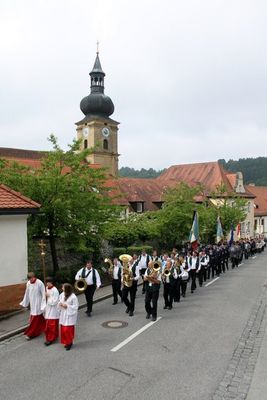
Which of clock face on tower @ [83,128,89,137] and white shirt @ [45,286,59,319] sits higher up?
clock face on tower @ [83,128,89,137]

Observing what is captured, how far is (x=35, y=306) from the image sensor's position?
1045cm

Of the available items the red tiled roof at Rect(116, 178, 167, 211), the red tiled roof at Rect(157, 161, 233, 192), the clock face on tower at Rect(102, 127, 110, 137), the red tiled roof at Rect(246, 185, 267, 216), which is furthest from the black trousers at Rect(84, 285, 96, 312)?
the red tiled roof at Rect(246, 185, 267, 216)

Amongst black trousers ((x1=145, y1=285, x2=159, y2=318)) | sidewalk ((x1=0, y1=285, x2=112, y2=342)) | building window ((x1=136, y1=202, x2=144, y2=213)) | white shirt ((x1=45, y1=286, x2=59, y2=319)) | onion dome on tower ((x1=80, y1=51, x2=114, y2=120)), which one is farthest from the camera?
onion dome on tower ((x1=80, y1=51, x2=114, y2=120))

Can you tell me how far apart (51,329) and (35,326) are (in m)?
0.73

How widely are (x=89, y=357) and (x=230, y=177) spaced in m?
50.8

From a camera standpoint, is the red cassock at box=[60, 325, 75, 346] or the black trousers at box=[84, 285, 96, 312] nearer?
the red cassock at box=[60, 325, 75, 346]

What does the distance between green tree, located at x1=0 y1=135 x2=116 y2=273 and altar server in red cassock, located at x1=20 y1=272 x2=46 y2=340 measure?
4.59 m

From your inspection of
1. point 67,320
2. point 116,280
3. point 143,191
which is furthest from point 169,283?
point 143,191

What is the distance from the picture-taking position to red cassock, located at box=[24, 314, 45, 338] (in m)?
10.4

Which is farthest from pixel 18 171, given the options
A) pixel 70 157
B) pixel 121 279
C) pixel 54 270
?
pixel 121 279

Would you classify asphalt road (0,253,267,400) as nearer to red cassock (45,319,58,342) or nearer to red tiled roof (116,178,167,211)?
red cassock (45,319,58,342)

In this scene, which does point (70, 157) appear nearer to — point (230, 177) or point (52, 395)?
point (52, 395)

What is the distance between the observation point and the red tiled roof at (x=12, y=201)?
1268 centimetres

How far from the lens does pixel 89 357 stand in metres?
8.84
